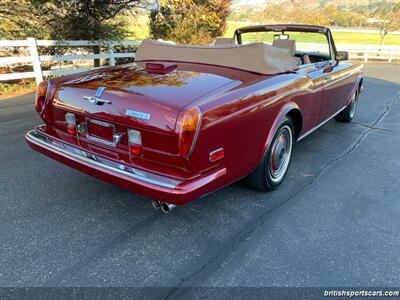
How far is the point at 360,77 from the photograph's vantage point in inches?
227

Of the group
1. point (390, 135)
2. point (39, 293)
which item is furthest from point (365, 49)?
point (39, 293)

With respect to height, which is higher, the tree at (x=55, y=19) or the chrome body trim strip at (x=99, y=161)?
the tree at (x=55, y=19)

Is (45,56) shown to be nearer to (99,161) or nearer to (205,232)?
(99,161)

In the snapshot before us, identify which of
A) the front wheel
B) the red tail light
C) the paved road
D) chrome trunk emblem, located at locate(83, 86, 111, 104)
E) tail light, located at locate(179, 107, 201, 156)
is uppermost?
chrome trunk emblem, located at locate(83, 86, 111, 104)

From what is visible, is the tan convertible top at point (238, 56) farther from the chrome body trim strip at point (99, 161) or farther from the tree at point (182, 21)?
the tree at point (182, 21)

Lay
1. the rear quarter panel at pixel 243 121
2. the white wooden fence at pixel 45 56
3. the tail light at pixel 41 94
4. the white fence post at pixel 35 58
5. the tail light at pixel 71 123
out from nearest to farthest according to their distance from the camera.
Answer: the rear quarter panel at pixel 243 121
the tail light at pixel 71 123
the tail light at pixel 41 94
the white wooden fence at pixel 45 56
the white fence post at pixel 35 58

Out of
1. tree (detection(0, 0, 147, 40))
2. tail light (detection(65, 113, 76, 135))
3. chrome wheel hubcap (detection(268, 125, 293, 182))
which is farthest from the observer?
tree (detection(0, 0, 147, 40))

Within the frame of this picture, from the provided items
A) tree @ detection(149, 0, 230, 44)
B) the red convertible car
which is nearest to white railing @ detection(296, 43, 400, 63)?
tree @ detection(149, 0, 230, 44)

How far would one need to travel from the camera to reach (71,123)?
277 cm

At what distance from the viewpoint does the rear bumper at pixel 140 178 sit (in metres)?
2.16

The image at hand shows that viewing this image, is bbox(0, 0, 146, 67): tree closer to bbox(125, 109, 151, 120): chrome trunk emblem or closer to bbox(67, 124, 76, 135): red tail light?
bbox(67, 124, 76, 135): red tail light

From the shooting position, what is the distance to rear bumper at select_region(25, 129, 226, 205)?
7.10ft

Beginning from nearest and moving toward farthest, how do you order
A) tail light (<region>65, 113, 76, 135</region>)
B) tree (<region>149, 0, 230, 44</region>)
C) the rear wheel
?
tail light (<region>65, 113, 76, 135</region>), the rear wheel, tree (<region>149, 0, 230, 44</region>)

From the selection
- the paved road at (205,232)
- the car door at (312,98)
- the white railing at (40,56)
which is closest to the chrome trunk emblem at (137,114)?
the paved road at (205,232)
